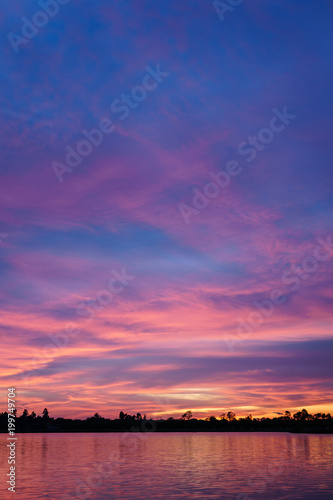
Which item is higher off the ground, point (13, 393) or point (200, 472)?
point (13, 393)

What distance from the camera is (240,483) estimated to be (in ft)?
165

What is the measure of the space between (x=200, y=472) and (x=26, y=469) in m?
23.5

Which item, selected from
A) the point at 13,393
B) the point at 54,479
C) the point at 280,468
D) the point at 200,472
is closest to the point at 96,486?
the point at 54,479

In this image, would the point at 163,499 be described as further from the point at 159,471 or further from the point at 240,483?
the point at 159,471

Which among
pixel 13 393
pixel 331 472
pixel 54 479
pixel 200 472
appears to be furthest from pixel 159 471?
pixel 13 393

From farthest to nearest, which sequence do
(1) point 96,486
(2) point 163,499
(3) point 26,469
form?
(3) point 26,469
(1) point 96,486
(2) point 163,499

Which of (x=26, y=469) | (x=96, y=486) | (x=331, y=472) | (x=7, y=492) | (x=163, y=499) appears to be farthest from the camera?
(x=26, y=469)

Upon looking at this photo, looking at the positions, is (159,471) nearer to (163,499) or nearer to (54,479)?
(54,479)

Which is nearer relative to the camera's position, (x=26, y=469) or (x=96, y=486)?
(x=96, y=486)

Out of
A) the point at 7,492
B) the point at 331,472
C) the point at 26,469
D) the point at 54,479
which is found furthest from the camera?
the point at 26,469

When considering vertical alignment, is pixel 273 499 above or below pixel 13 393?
below

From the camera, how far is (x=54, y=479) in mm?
54125

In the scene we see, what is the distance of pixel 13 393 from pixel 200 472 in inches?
1073

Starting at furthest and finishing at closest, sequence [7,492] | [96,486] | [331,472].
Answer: [331,472], [96,486], [7,492]
